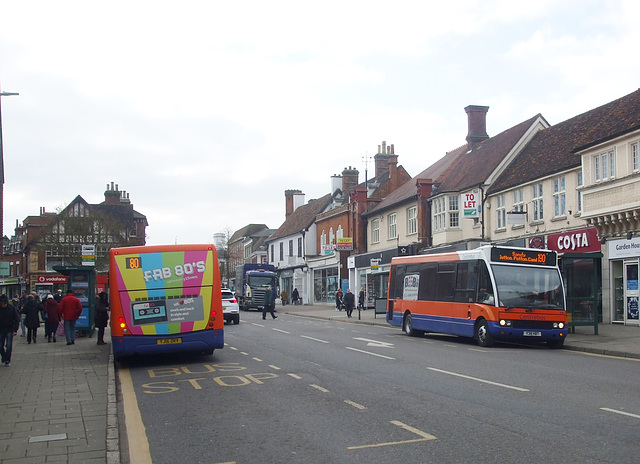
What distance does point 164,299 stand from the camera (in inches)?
569

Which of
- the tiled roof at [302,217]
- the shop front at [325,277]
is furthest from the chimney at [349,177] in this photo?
the shop front at [325,277]

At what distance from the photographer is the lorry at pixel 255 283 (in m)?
51.2

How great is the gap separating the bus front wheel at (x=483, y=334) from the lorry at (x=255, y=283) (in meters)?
33.2

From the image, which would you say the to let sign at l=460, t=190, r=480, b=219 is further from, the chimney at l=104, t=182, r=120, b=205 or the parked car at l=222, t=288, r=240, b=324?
the chimney at l=104, t=182, r=120, b=205

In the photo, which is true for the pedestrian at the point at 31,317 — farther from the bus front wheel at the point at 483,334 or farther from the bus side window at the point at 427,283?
the bus front wheel at the point at 483,334

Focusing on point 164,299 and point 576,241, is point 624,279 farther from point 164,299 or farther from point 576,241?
point 164,299

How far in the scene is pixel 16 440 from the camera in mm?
7328

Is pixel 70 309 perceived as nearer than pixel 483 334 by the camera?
No

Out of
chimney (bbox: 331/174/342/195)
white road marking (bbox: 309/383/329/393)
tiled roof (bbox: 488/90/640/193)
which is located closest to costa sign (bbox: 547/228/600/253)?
tiled roof (bbox: 488/90/640/193)

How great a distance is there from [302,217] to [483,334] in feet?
166

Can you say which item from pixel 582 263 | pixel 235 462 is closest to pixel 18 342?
pixel 235 462

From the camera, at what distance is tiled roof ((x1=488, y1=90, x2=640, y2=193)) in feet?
82.7

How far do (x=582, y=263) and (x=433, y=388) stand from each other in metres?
17.7

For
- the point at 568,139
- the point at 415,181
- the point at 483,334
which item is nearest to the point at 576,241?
the point at 568,139
